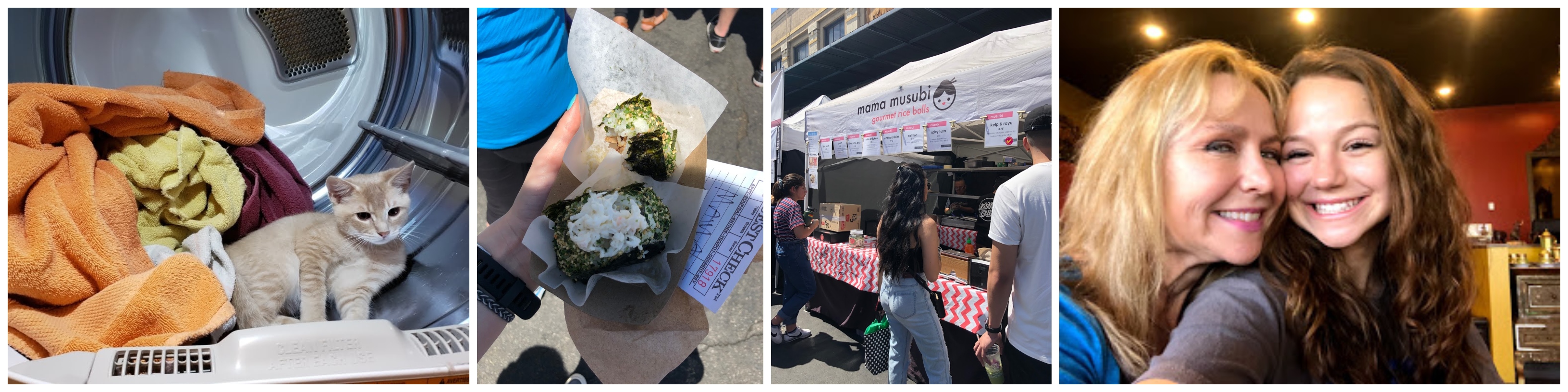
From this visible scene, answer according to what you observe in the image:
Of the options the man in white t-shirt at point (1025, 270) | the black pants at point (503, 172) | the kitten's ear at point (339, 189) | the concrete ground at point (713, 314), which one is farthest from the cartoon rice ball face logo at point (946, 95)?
the kitten's ear at point (339, 189)

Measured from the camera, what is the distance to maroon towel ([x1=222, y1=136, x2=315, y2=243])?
1966 mm

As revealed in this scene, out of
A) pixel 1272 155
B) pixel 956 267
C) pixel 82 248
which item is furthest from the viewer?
pixel 956 267

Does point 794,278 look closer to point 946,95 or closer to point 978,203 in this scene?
point 978,203

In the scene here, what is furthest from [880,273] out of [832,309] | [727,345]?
[727,345]

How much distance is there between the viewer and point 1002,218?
73.0 inches

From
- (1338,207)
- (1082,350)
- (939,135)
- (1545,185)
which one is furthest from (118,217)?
(1545,185)

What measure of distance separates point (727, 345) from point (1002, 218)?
0.91m

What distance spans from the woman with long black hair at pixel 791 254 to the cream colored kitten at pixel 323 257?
3.66ft

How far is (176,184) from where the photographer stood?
73.7 inches

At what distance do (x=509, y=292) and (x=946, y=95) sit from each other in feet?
4.68

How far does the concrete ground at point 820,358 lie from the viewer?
207 centimetres

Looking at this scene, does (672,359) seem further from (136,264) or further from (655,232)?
(136,264)

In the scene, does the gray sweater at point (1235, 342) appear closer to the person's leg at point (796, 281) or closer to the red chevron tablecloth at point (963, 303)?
the red chevron tablecloth at point (963, 303)

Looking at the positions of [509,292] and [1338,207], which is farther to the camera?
[509,292]
